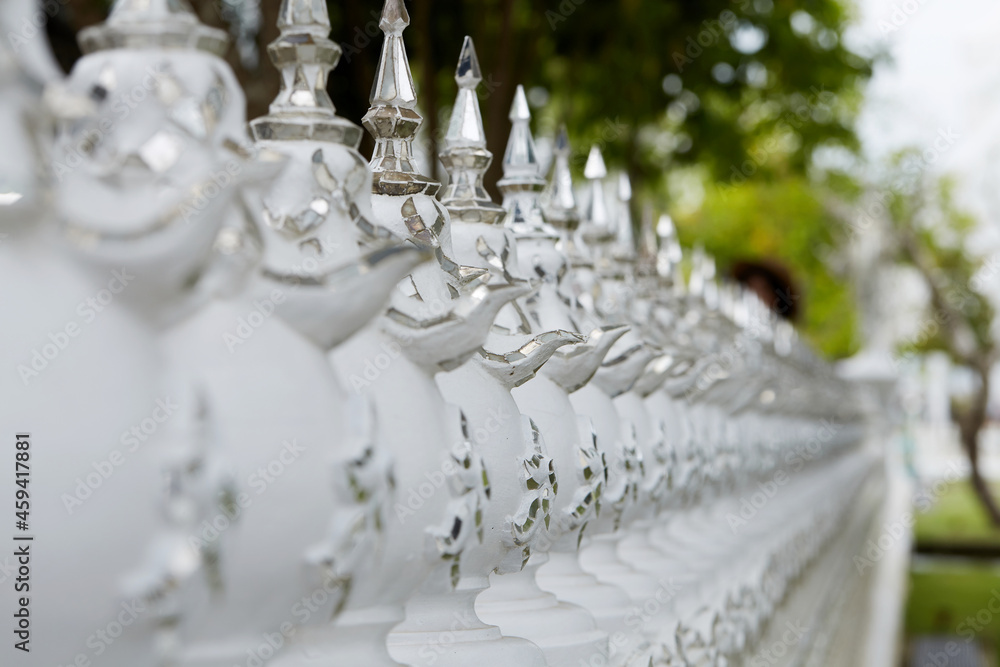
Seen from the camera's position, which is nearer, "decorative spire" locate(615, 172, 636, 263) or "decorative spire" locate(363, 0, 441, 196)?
"decorative spire" locate(363, 0, 441, 196)

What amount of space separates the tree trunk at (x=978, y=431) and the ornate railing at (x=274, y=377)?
19.9 metres

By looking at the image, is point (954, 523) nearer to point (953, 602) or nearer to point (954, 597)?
point (954, 597)

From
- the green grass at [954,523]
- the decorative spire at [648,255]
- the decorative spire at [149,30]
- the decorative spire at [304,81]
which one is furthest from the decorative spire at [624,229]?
the green grass at [954,523]

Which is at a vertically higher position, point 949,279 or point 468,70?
point 949,279

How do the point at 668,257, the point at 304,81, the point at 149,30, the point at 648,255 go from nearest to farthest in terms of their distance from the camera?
1. the point at 149,30
2. the point at 304,81
3. the point at 648,255
4. the point at 668,257

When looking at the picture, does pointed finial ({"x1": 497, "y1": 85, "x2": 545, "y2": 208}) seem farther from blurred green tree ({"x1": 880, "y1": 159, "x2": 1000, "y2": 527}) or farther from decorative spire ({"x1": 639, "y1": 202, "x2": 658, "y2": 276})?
blurred green tree ({"x1": 880, "y1": 159, "x2": 1000, "y2": 527})

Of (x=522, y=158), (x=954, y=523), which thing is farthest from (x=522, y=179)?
(x=954, y=523)

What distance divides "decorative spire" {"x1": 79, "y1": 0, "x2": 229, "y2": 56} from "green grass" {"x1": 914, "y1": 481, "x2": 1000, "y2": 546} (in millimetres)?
20952

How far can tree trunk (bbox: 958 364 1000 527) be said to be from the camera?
65.9 ft

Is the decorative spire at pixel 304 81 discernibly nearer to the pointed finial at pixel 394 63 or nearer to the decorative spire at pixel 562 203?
the pointed finial at pixel 394 63

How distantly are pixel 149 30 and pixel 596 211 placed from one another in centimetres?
149

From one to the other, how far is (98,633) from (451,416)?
365 mm

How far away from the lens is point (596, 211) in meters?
2.28

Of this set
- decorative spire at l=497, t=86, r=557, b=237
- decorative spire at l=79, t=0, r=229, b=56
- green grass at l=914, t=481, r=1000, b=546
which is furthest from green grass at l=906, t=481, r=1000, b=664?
decorative spire at l=79, t=0, r=229, b=56
